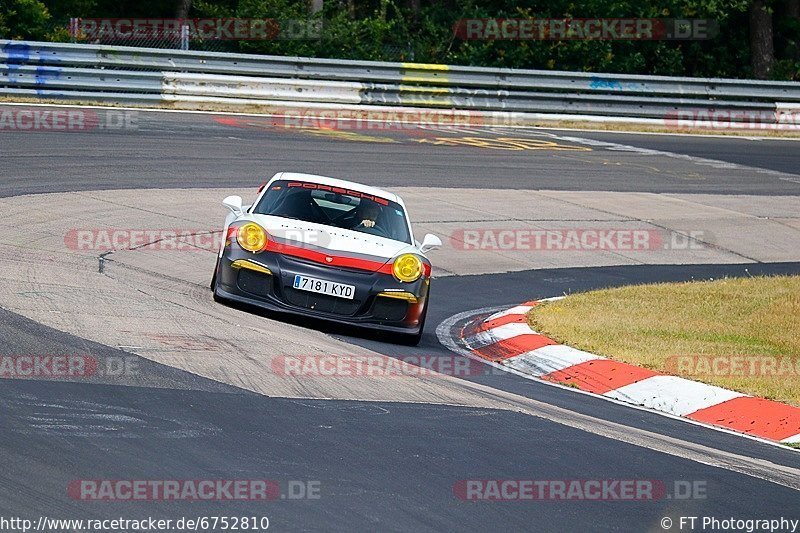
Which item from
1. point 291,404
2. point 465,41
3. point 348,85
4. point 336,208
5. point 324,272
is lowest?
point 291,404

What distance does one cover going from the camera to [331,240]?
9.45 metres

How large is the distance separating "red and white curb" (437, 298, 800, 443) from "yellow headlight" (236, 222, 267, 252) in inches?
65.6

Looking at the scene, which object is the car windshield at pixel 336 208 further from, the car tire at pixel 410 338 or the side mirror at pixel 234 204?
the car tire at pixel 410 338

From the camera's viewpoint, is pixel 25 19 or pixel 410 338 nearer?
pixel 410 338

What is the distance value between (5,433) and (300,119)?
17.9 metres

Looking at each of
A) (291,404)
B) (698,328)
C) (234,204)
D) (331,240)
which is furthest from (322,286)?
(698,328)

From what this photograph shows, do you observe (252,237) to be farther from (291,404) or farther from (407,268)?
(291,404)

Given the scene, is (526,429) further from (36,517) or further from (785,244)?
(785,244)

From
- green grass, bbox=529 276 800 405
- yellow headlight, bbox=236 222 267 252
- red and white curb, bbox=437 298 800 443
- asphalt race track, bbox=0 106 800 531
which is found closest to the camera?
asphalt race track, bbox=0 106 800 531

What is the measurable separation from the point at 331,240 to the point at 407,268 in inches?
24.0

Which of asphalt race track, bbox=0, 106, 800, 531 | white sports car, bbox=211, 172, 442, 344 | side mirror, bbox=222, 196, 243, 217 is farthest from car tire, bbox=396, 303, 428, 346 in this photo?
side mirror, bbox=222, 196, 243, 217

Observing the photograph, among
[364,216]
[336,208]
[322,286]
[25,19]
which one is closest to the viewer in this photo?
[322,286]

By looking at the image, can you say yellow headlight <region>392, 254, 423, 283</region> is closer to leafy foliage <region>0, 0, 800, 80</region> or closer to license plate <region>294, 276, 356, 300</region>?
license plate <region>294, 276, 356, 300</region>

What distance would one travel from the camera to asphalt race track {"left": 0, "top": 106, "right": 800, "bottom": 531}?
16.2 ft
